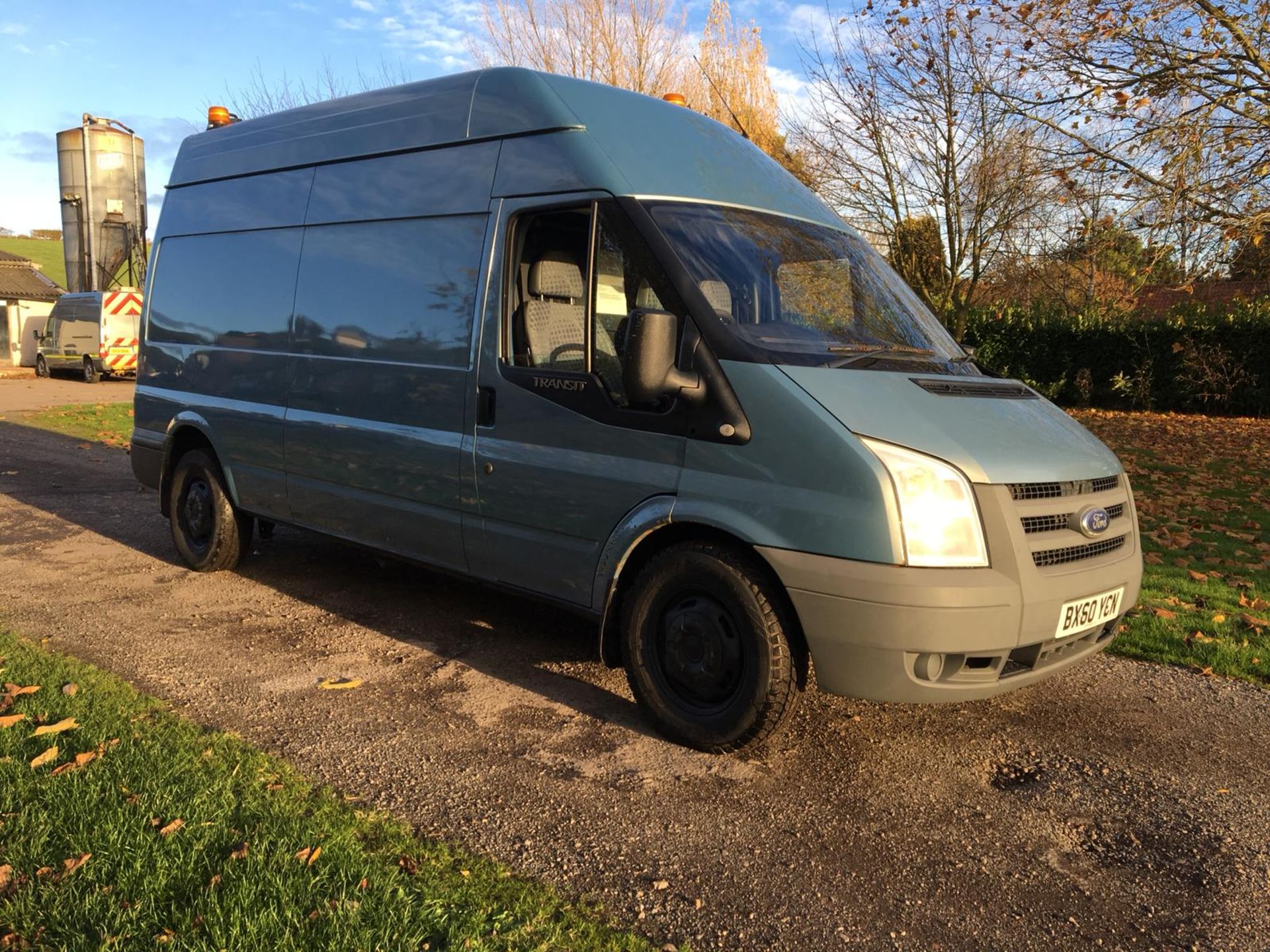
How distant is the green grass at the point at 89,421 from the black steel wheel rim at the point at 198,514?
296 inches

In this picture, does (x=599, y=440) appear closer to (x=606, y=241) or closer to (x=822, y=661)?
(x=606, y=241)

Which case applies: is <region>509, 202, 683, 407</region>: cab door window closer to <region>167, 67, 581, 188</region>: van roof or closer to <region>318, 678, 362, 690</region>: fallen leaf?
<region>167, 67, 581, 188</region>: van roof

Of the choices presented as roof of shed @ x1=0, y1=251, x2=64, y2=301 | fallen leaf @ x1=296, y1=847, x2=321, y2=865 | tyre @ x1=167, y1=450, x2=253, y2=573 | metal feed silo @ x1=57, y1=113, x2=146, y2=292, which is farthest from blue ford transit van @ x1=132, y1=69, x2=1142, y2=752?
roof of shed @ x1=0, y1=251, x2=64, y2=301

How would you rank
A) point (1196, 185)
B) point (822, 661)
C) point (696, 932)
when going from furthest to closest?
point (1196, 185)
point (822, 661)
point (696, 932)

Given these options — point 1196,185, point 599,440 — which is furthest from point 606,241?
point 1196,185

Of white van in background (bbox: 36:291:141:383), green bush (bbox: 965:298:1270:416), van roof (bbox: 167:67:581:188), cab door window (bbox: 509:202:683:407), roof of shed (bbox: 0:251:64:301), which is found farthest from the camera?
roof of shed (bbox: 0:251:64:301)

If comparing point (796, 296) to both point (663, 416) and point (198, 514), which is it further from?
point (198, 514)

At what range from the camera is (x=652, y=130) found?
14.9 ft

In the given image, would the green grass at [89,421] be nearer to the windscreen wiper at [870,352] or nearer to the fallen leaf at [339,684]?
the fallen leaf at [339,684]

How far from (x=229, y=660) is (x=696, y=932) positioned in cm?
312

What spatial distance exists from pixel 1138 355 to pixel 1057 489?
18931mm

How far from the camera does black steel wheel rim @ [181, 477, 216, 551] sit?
A: 6.72m

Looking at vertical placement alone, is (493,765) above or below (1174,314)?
below

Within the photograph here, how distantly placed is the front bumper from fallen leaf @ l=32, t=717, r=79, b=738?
A: 109 inches
